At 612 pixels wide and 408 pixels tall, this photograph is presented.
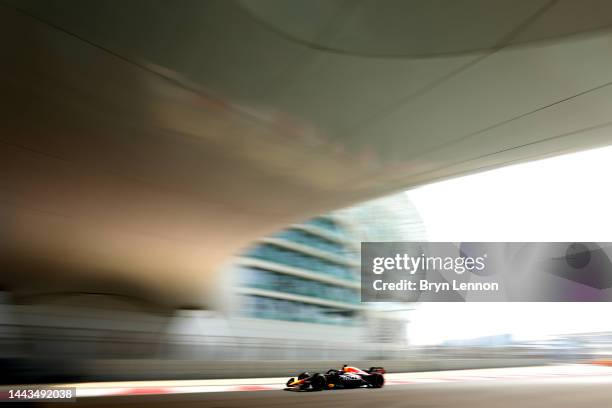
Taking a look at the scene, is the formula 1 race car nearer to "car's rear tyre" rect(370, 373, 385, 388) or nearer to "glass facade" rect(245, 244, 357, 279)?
"car's rear tyre" rect(370, 373, 385, 388)

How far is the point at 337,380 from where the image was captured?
34.7ft

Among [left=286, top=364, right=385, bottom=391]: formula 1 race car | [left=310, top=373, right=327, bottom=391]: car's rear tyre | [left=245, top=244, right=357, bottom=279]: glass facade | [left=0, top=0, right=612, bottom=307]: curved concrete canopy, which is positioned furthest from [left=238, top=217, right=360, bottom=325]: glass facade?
[left=310, top=373, right=327, bottom=391]: car's rear tyre

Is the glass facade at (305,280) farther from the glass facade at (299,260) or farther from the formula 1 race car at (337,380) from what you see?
the formula 1 race car at (337,380)

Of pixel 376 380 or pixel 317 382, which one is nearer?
pixel 317 382

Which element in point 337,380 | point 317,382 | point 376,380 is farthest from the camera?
point 376,380

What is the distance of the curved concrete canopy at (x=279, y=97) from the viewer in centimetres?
567

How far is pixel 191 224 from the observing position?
15.9 m

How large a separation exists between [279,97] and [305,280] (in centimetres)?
6268

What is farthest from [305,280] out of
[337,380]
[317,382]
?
[317,382]

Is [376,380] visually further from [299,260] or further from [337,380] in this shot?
[299,260]

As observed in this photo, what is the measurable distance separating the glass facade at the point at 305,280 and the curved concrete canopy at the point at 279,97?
148 feet

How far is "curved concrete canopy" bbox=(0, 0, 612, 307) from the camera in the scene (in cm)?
567

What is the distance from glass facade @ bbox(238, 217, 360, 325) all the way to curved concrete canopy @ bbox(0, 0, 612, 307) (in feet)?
148

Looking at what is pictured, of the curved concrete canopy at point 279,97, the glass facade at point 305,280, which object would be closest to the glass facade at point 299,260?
the glass facade at point 305,280
